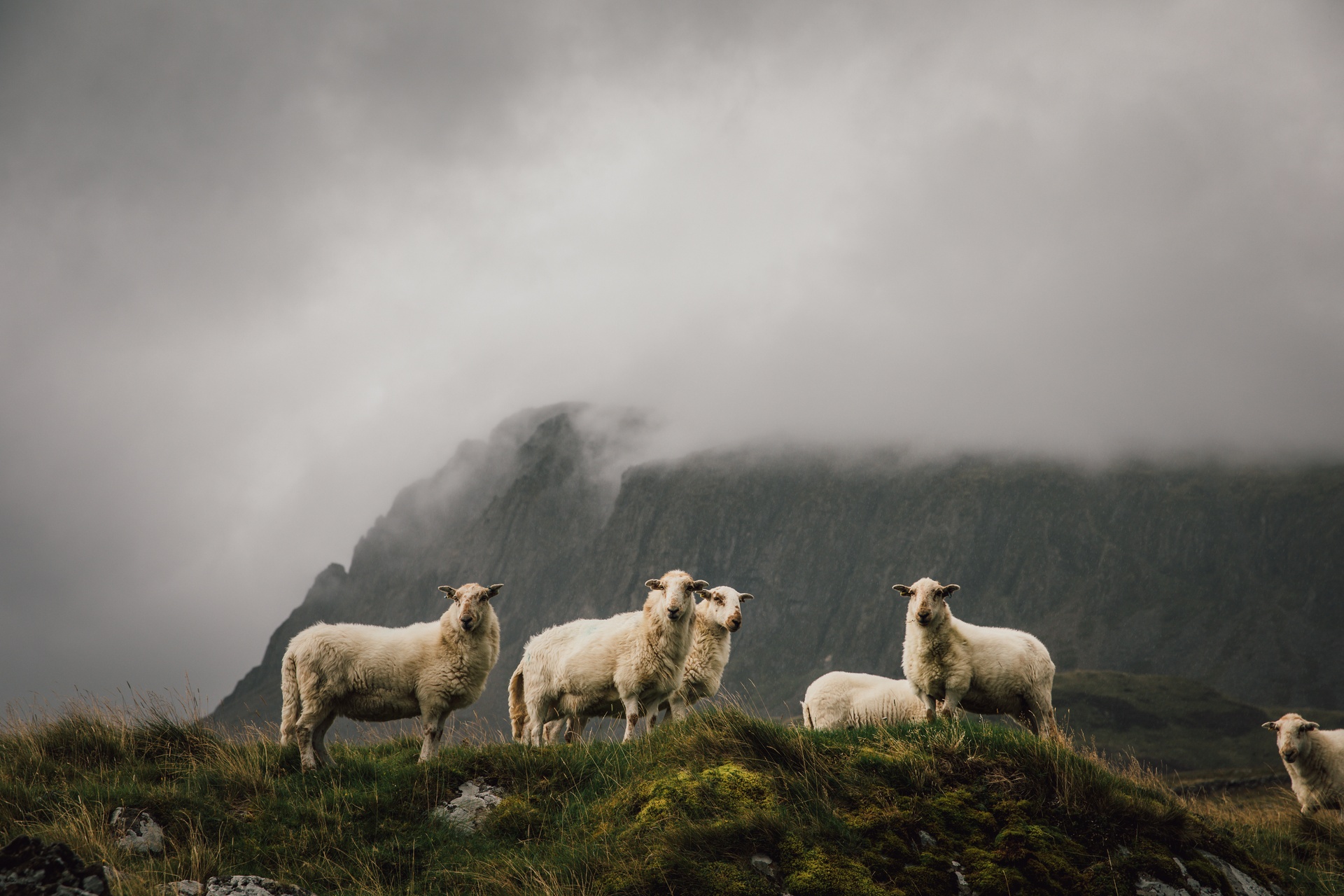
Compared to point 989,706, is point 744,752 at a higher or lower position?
higher

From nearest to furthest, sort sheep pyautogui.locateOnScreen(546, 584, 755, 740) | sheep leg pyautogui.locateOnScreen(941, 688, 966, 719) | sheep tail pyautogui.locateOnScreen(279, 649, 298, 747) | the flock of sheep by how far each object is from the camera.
→ sheep tail pyautogui.locateOnScreen(279, 649, 298, 747) < the flock of sheep < sheep leg pyautogui.locateOnScreen(941, 688, 966, 719) < sheep pyautogui.locateOnScreen(546, 584, 755, 740)

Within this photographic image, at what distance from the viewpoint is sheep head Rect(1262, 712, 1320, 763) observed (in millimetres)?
21031

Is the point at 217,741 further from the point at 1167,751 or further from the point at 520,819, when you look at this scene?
the point at 1167,751

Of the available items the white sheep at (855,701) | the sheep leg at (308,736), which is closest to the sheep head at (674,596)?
the white sheep at (855,701)

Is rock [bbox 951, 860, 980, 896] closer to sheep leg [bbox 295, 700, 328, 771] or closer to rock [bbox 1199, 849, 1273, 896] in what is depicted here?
rock [bbox 1199, 849, 1273, 896]

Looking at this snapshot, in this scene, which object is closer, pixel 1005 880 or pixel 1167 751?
pixel 1005 880

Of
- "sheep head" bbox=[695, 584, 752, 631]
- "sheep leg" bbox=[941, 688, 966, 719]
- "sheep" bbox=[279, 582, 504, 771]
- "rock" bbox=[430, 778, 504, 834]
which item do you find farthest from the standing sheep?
"rock" bbox=[430, 778, 504, 834]

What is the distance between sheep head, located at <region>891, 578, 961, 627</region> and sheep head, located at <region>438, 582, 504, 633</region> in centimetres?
785

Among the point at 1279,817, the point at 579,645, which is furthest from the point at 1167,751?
the point at 579,645

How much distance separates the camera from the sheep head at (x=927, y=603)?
16.4 meters

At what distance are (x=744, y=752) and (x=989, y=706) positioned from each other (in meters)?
8.23

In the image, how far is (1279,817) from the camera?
18.4 meters

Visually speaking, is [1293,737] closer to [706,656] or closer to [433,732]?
[706,656]

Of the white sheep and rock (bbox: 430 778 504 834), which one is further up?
rock (bbox: 430 778 504 834)
